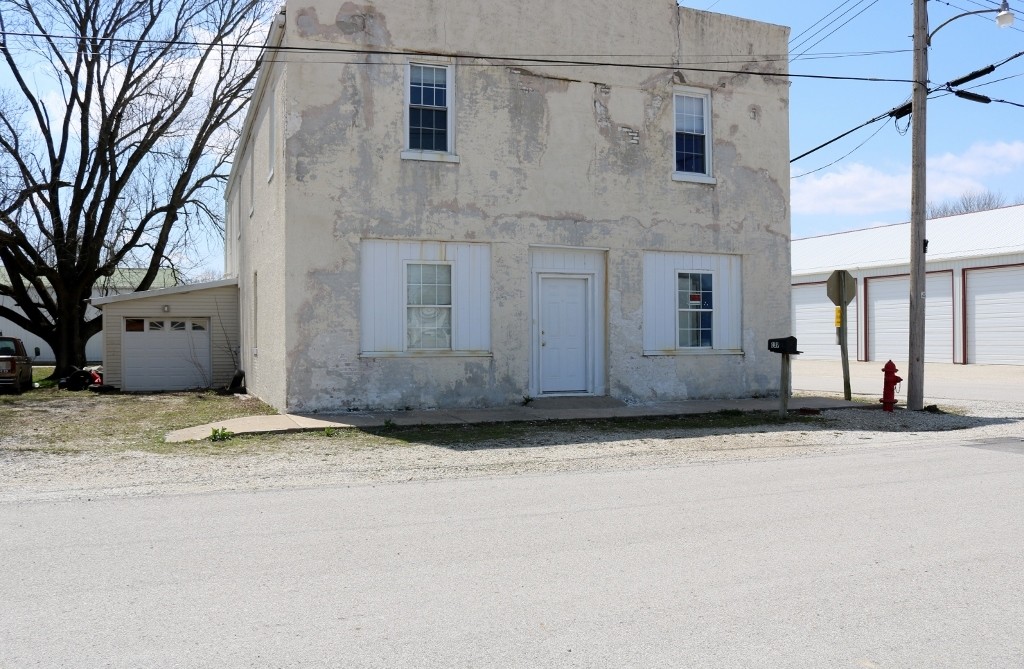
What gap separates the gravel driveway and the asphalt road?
83 centimetres

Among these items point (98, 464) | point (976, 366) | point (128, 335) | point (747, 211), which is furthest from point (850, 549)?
point (976, 366)

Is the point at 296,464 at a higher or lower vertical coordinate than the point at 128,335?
lower

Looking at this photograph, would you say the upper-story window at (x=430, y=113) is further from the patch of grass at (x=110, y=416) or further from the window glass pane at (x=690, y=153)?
the patch of grass at (x=110, y=416)

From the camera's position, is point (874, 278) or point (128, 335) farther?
point (874, 278)

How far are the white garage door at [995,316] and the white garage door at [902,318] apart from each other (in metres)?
1.03

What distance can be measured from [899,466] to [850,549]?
3986 millimetres

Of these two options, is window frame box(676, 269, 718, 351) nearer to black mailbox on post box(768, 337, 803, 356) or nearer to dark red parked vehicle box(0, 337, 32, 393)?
black mailbox on post box(768, 337, 803, 356)

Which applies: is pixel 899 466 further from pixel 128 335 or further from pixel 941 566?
pixel 128 335

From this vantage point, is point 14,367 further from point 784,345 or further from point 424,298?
point 784,345

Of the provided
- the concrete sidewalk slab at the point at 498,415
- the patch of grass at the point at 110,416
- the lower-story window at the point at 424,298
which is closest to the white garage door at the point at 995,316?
the concrete sidewalk slab at the point at 498,415

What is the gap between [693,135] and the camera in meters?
16.7

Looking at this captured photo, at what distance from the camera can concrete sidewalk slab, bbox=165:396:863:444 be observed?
1223 centimetres

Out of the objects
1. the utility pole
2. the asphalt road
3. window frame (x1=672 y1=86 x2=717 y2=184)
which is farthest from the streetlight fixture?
the asphalt road

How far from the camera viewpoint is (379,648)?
4.06 metres
